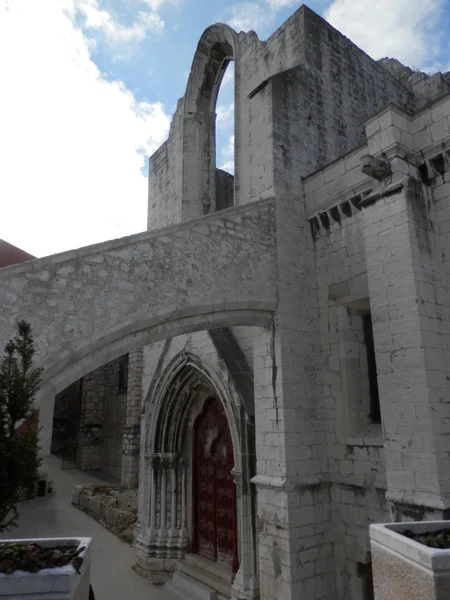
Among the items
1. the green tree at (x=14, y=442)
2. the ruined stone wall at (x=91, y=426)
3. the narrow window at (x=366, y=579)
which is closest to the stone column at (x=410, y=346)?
the narrow window at (x=366, y=579)

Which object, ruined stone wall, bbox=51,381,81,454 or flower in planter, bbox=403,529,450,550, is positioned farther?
ruined stone wall, bbox=51,381,81,454

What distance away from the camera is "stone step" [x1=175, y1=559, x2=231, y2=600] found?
7324 millimetres

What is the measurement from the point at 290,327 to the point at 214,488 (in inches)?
155

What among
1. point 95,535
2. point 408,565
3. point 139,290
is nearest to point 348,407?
point 139,290

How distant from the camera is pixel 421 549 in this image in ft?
8.45

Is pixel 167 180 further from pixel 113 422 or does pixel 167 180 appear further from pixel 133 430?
pixel 113 422

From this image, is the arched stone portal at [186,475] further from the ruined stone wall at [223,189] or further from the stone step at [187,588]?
the ruined stone wall at [223,189]

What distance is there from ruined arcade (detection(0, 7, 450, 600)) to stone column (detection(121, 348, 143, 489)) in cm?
393

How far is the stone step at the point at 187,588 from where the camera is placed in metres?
7.36

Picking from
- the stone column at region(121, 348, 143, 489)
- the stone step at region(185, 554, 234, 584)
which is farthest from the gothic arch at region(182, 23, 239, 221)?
the stone step at region(185, 554, 234, 584)

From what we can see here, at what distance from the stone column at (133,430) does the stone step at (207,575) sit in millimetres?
4975

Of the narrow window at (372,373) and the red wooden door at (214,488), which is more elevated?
the narrow window at (372,373)

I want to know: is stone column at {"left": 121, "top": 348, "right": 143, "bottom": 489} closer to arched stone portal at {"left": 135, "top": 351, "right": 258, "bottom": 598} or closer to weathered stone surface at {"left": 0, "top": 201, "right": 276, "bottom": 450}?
arched stone portal at {"left": 135, "top": 351, "right": 258, "bottom": 598}

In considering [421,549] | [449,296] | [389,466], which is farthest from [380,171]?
[421,549]
